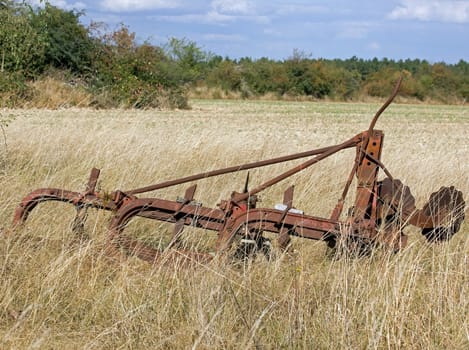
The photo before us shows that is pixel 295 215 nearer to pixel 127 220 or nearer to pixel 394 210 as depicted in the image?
pixel 394 210

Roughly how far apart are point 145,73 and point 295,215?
79.6ft

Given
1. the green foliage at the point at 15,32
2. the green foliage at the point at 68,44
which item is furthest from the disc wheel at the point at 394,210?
the green foliage at the point at 68,44

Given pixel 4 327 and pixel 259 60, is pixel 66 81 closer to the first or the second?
pixel 4 327

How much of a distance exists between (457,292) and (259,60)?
53.7m

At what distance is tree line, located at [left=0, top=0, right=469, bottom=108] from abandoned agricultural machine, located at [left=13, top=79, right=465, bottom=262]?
0.79 m

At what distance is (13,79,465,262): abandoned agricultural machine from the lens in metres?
3.91

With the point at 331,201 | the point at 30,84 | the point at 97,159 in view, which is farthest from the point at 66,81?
the point at 331,201

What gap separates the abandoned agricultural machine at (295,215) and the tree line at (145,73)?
2.60ft

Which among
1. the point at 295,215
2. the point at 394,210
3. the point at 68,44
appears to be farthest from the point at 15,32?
the point at 68,44

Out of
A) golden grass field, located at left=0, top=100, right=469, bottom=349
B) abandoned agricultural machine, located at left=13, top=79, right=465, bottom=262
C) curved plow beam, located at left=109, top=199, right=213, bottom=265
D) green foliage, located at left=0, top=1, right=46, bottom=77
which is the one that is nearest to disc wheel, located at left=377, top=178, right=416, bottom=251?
abandoned agricultural machine, located at left=13, top=79, right=465, bottom=262

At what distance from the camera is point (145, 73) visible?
89.9 feet

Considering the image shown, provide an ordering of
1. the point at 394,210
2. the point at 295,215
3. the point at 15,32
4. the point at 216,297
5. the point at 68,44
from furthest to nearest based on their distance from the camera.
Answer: the point at 68,44
the point at 15,32
the point at 394,210
the point at 295,215
the point at 216,297

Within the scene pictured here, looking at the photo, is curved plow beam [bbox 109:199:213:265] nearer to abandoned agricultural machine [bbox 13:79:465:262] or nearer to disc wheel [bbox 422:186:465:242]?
abandoned agricultural machine [bbox 13:79:465:262]

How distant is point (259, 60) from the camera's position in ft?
184
